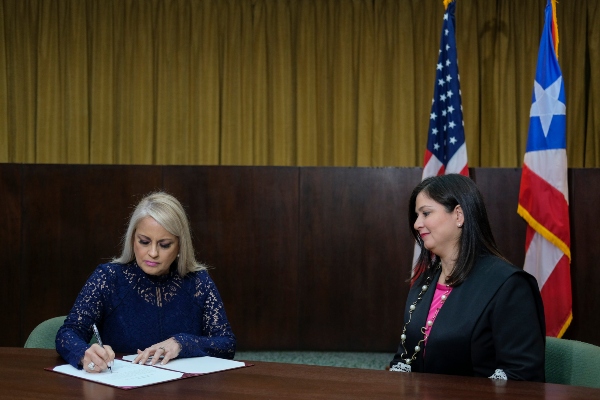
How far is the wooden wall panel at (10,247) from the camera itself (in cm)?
586

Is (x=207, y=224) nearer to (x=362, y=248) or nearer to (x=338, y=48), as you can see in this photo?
(x=362, y=248)

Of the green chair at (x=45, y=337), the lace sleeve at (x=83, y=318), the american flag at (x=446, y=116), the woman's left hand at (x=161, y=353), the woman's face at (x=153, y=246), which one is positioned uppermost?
the american flag at (x=446, y=116)

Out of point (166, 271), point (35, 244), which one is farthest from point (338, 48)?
point (166, 271)

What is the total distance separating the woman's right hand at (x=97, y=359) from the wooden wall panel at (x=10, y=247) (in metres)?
3.99

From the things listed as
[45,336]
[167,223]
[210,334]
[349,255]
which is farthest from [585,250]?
[45,336]

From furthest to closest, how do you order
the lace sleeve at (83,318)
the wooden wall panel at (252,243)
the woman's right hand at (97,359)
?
the wooden wall panel at (252,243)
the lace sleeve at (83,318)
the woman's right hand at (97,359)

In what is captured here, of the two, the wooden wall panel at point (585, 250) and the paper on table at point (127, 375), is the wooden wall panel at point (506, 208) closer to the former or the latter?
the wooden wall panel at point (585, 250)

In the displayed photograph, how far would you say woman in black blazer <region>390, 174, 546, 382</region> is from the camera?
2.37 meters

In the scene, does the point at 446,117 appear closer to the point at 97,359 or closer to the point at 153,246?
the point at 153,246

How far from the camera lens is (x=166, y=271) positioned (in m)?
2.92

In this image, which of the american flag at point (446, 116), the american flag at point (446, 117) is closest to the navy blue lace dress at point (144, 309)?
the american flag at point (446, 117)

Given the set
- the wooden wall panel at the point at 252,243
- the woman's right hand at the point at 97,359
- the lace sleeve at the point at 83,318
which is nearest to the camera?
the woman's right hand at the point at 97,359

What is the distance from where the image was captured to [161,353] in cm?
240

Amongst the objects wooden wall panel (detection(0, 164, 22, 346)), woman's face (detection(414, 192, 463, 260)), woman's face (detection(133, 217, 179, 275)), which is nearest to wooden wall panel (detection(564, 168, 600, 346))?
woman's face (detection(414, 192, 463, 260))
